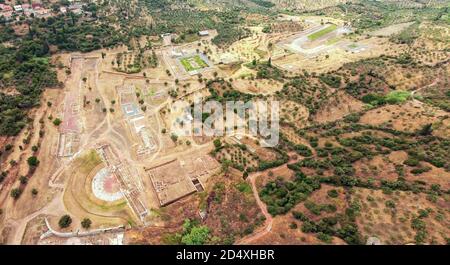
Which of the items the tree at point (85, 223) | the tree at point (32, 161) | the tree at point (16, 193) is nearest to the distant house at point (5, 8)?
the tree at point (32, 161)

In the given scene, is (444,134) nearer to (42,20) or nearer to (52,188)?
(52,188)

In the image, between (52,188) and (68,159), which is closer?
(52,188)

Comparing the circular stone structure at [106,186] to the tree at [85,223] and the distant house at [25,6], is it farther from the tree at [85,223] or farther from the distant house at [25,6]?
the distant house at [25,6]

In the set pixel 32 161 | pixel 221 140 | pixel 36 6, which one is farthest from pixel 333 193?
pixel 36 6

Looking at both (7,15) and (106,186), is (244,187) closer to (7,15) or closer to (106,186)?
(106,186)

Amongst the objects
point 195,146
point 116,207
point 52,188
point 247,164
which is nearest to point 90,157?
point 52,188

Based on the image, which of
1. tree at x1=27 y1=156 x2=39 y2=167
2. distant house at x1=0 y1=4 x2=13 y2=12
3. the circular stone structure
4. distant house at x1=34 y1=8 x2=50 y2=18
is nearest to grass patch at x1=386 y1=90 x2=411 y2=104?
the circular stone structure
